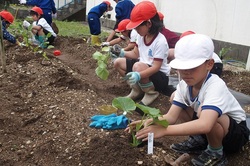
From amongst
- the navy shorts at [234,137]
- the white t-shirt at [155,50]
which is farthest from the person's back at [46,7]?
the navy shorts at [234,137]

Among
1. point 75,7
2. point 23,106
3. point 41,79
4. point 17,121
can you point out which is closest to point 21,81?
point 41,79

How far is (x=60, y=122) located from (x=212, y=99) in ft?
3.86

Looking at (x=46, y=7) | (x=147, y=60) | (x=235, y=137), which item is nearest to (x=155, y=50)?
(x=147, y=60)

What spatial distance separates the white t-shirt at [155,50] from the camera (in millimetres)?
2951

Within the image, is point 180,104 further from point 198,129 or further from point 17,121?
point 17,121

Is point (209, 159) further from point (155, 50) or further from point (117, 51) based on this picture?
point (117, 51)

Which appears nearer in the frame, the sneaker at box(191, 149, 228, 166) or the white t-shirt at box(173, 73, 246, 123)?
the white t-shirt at box(173, 73, 246, 123)

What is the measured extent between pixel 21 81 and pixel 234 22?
129 inches

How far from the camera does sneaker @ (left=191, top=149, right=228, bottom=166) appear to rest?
6.34 ft

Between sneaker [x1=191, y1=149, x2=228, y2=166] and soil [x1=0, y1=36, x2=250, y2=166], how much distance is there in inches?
2.4

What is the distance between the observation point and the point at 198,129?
1.65 meters

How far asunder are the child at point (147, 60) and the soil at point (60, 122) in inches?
7.5

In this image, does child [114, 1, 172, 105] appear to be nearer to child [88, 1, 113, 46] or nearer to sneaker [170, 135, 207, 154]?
sneaker [170, 135, 207, 154]

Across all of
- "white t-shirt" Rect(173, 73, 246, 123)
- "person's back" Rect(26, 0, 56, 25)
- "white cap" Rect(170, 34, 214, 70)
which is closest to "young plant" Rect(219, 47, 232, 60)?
"white t-shirt" Rect(173, 73, 246, 123)
